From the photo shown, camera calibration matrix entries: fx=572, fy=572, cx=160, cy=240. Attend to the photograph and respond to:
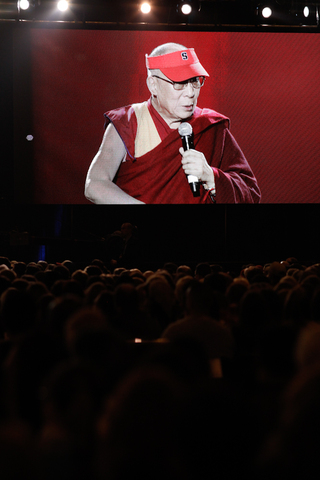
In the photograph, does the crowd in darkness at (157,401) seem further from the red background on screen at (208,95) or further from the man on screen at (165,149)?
the red background on screen at (208,95)

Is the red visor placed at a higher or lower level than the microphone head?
higher

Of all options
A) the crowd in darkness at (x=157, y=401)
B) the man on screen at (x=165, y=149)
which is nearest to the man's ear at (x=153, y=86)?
the man on screen at (x=165, y=149)

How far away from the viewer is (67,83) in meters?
8.26

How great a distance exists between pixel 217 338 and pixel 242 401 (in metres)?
1.37

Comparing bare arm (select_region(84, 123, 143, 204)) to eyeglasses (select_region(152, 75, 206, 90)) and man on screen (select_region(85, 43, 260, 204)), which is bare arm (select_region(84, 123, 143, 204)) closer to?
man on screen (select_region(85, 43, 260, 204))

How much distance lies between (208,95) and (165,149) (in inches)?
40.2

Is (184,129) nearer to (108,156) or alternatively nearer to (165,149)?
(165,149)

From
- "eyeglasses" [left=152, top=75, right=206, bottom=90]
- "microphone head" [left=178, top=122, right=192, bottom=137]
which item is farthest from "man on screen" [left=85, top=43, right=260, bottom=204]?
"microphone head" [left=178, top=122, right=192, bottom=137]

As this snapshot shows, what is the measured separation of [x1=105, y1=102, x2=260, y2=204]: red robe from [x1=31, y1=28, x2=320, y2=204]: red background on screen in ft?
0.81

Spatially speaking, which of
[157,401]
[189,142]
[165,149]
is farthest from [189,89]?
[157,401]

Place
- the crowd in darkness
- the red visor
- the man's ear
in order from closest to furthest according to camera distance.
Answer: the crowd in darkness < the red visor < the man's ear

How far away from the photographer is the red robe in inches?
324

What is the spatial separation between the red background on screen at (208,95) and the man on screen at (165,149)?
0.15 metres

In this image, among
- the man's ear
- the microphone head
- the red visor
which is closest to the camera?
the microphone head
